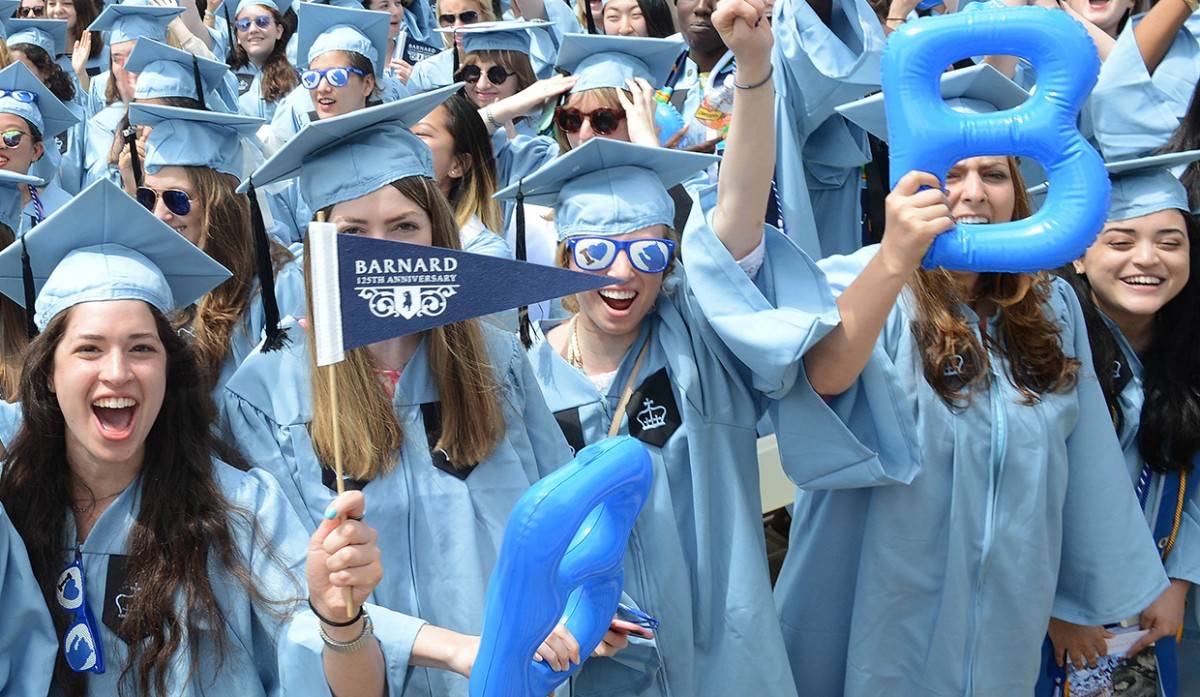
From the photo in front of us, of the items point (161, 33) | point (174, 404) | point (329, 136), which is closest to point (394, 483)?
point (174, 404)

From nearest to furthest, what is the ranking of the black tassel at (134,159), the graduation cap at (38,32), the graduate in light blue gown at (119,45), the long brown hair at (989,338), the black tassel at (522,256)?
the long brown hair at (989,338), the black tassel at (522,256), the black tassel at (134,159), the graduate in light blue gown at (119,45), the graduation cap at (38,32)

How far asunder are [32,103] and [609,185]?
430cm

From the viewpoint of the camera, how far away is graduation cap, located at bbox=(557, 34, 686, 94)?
212 inches

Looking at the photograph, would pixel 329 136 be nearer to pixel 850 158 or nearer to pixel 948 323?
pixel 948 323

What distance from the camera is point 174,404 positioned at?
2887 mm

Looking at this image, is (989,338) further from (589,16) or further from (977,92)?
(589,16)

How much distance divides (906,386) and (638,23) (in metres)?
4.17

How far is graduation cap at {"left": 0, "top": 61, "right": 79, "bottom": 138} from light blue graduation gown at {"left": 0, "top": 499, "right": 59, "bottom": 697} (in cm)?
431

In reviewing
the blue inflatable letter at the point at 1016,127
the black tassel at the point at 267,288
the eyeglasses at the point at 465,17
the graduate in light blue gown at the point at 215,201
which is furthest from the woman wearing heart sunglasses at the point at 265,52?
the blue inflatable letter at the point at 1016,127

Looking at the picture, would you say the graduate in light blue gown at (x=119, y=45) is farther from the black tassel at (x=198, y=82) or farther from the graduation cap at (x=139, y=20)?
the black tassel at (x=198, y=82)

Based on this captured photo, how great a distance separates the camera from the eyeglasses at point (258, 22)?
9.16m

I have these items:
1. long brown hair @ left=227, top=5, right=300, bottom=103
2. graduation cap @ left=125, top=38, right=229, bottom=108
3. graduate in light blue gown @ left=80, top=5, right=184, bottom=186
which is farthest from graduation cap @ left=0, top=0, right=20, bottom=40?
graduation cap @ left=125, top=38, right=229, bottom=108

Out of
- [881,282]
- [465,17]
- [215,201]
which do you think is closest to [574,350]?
[881,282]

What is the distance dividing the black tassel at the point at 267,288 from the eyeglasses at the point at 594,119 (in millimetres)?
2158
